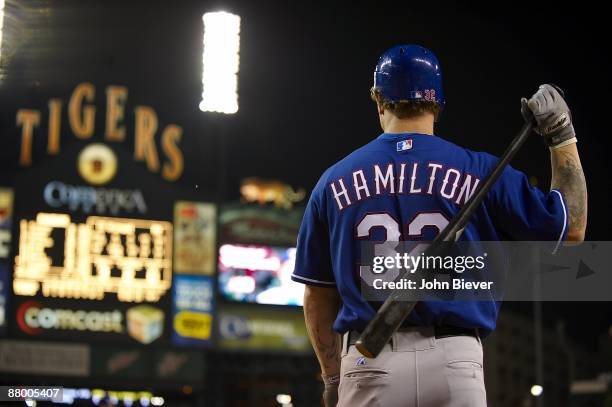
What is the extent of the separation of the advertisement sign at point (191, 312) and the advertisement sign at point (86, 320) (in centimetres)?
68

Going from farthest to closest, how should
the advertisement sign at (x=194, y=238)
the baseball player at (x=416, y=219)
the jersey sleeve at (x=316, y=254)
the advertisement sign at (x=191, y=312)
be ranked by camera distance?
1. the advertisement sign at (x=194, y=238)
2. the advertisement sign at (x=191, y=312)
3. the jersey sleeve at (x=316, y=254)
4. the baseball player at (x=416, y=219)

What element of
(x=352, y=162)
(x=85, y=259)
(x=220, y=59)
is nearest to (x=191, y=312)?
(x=85, y=259)

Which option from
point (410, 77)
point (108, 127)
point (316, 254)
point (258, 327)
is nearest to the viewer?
point (410, 77)

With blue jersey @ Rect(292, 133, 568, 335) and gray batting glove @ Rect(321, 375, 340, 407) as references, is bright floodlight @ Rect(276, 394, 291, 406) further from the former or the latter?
blue jersey @ Rect(292, 133, 568, 335)

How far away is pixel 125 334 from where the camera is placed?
83.6 feet

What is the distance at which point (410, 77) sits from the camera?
3.40 m

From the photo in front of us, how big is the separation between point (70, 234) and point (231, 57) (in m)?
7.26

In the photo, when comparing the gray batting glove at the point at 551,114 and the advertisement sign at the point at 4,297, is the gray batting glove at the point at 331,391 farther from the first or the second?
the advertisement sign at the point at 4,297

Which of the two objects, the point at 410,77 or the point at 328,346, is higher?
the point at 410,77

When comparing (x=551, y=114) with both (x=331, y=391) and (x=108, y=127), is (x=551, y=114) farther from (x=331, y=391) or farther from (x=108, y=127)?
(x=108, y=127)

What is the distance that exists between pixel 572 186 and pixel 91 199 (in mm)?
23266

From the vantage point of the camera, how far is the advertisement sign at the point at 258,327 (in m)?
32.4

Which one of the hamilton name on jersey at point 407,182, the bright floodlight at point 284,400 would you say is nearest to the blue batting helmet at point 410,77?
the hamilton name on jersey at point 407,182

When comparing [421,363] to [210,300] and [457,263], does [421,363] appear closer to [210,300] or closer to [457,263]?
[457,263]
